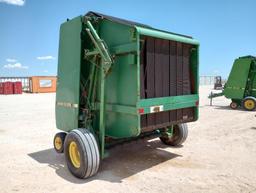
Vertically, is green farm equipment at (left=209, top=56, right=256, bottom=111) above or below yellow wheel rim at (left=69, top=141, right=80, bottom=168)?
above

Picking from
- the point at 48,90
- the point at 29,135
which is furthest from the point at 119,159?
the point at 48,90

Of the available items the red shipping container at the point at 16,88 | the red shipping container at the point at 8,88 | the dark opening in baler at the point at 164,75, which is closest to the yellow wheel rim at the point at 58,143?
the dark opening in baler at the point at 164,75

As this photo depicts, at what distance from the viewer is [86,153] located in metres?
3.76

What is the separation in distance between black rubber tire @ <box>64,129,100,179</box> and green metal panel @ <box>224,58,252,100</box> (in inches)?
393

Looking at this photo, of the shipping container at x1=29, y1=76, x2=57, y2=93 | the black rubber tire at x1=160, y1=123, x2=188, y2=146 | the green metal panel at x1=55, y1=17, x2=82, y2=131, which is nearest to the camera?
the green metal panel at x1=55, y1=17, x2=82, y2=131

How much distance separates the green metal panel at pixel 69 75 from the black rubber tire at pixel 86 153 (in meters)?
0.62

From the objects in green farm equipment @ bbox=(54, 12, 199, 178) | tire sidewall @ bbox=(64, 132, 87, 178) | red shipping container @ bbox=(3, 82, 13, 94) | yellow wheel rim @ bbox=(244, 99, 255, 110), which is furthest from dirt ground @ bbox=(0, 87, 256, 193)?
red shipping container @ bbox=(3, 82, 13, 94)

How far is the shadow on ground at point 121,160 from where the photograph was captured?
13.2ft

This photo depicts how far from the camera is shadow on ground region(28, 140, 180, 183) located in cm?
403

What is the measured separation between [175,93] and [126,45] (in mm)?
1273

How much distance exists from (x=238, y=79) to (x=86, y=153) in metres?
10.3

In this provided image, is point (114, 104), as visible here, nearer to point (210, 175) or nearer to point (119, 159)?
point (119, 159)

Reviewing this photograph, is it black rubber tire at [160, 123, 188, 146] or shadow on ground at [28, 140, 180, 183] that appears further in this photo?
black rubber tire at [160, 123, 188, 146]

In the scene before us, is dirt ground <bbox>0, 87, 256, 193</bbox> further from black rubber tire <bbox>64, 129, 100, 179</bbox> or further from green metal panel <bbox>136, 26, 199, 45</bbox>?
green metal panel <bbox>136, 26, 199, 45</bbox>
